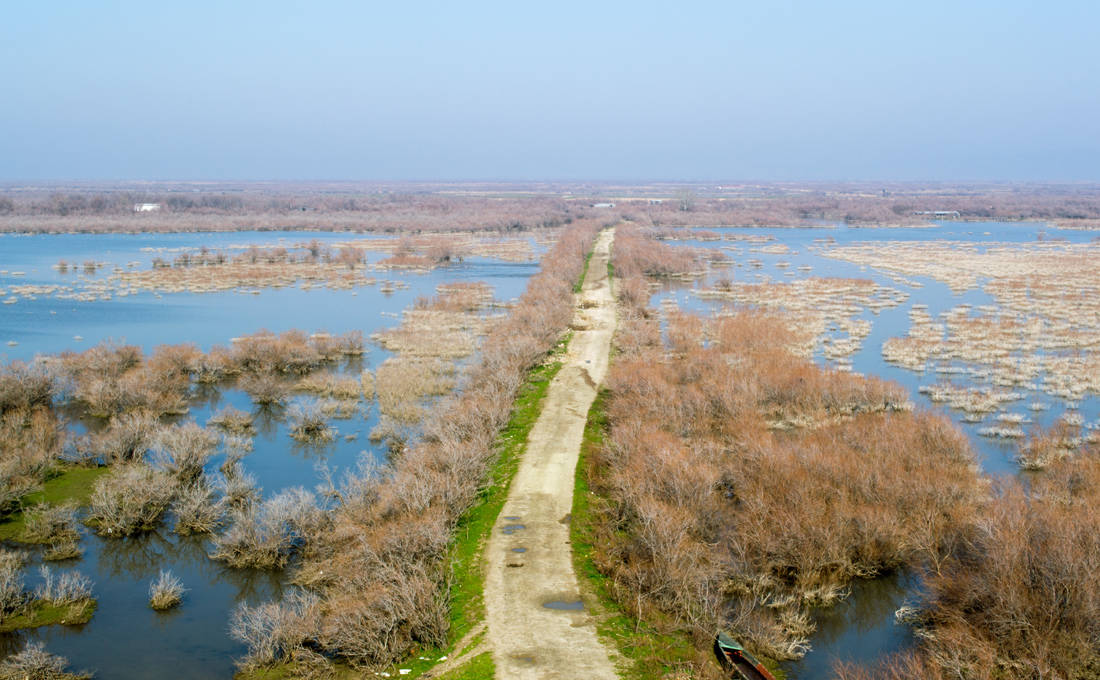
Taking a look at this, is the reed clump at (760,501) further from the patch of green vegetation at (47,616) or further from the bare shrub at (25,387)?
the bare shrub at (25,387)

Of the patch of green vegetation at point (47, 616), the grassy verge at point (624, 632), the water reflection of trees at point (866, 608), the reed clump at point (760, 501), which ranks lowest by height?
the patch of green vegetation at point (47, 616)

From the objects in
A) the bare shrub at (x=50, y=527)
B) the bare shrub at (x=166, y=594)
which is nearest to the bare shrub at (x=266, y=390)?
the bare shrub at (x=50, y=527)

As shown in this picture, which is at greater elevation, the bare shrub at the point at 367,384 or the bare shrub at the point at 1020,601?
the bare shrub at the point at 1020,601

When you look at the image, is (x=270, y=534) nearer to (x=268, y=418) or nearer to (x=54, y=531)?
(x=54, y=531)

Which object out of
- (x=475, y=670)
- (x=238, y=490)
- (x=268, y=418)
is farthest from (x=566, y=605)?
(x=268, y=418)

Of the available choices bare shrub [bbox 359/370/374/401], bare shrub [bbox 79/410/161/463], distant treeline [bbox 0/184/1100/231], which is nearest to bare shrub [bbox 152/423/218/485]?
bare shrub [bbox 79/410/161/463]

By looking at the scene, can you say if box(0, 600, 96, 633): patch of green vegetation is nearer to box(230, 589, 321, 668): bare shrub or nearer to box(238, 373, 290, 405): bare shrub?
box(230, 589, 321, 668): bare shrub
